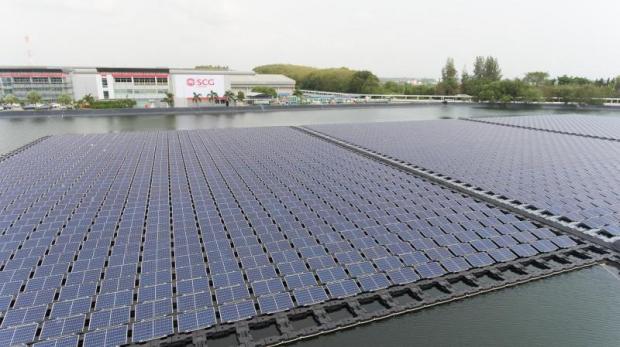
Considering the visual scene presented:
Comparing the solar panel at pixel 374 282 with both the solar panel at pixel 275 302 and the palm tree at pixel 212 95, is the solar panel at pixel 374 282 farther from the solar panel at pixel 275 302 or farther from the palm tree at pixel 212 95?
the palm tree at pixel 212 95

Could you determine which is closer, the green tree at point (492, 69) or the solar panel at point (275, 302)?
the solar panel at point (275, 302)

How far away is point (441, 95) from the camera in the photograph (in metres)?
140

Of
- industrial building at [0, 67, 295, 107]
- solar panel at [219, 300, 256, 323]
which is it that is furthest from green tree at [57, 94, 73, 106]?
solar panel at [219, 300, 256, 323]

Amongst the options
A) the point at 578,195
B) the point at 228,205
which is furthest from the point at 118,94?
the point at 578,195

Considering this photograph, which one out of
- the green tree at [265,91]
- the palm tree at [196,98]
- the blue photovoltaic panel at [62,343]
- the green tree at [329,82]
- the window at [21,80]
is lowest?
the blue photovoltaic panel at [62,343]

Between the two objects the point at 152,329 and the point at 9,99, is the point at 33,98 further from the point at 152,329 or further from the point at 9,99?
the point at 152,329

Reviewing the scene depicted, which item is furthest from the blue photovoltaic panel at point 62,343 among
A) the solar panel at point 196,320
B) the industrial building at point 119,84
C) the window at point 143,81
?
the window at point 143,81

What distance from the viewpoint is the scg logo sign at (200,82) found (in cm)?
9541

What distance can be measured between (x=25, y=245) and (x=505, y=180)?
2949 centimetres

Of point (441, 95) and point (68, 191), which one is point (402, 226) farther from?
point (441, 95)

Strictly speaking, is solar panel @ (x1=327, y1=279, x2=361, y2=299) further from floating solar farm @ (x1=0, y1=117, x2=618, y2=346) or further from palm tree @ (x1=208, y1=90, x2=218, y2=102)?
palm tree @ (x1=208, y1=90, x2=218, y2=102)

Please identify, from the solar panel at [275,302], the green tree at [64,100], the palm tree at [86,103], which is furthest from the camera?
the green tree at [64,100]

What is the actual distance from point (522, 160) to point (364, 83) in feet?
406

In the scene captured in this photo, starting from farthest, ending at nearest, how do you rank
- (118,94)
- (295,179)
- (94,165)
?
(118,94)
(94,165)
(295,179)
